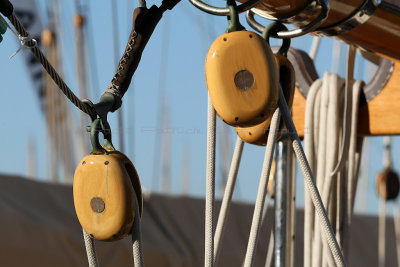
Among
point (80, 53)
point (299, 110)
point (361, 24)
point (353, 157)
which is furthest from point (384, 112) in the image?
point (80, 53)

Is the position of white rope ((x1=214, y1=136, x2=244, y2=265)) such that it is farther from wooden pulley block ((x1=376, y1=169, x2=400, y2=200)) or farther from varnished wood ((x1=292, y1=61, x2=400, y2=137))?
wooden pulley block ((x1=376, y1=169, x2=400, y2=200))

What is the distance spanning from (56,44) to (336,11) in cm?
492

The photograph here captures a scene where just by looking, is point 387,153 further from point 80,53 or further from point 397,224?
point 80,53

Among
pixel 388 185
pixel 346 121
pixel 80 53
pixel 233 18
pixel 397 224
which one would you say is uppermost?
pixel 80 53

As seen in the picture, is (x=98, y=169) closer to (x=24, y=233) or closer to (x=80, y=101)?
(x=80, y=101)

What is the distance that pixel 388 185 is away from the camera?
2.87 metres

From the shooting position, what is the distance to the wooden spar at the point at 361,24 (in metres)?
0.86

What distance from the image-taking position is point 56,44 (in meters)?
5.66

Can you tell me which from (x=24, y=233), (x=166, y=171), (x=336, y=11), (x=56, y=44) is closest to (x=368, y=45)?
(x=336, y=11)

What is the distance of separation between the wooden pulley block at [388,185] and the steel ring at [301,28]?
2.04 metres

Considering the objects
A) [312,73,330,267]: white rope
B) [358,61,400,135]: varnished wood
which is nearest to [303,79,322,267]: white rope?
[312,73,330,267]: white rope

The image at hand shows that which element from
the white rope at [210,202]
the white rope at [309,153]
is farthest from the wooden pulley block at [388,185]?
the white rope at [210,202]

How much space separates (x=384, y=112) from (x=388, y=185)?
4.65 ft

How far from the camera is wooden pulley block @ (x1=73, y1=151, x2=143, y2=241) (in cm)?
73
